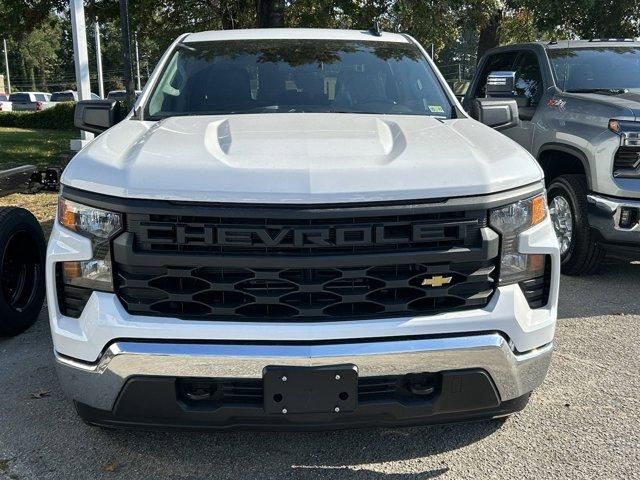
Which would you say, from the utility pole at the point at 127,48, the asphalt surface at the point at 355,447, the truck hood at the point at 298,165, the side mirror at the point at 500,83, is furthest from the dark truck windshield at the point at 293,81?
the utility pole at the point at 127,48

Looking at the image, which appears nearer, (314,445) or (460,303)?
(460,303)

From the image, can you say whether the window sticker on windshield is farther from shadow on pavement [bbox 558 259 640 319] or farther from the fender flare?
shadow on pavement [bbox 558 259 640 319]

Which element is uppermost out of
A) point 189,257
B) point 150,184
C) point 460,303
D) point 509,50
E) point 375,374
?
point 509,50

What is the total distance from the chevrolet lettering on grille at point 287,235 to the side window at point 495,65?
517 centimetres

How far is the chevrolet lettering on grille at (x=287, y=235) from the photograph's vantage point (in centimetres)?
231

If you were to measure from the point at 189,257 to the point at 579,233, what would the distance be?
13.1ft

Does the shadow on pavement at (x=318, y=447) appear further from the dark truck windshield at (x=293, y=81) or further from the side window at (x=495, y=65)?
the side window at (x=495, y=65)

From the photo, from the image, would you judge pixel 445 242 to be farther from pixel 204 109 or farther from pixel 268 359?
pixel 204 109

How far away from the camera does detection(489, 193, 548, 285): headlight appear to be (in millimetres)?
2459

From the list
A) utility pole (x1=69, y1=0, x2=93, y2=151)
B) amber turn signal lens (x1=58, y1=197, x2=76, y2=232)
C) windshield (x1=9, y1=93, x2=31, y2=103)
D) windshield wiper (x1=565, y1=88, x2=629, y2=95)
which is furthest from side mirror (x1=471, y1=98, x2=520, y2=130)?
windshield (x1=9, y1=93, x2=31, y2=103)

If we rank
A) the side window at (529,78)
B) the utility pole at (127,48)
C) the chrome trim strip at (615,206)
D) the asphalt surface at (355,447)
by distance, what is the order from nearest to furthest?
the asphalt surface at (355,447)
the chrome trim strip at (615,206)
the side window at (529,78)
the utility pole at (127,48)

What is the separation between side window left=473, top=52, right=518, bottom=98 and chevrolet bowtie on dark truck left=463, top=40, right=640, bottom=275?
5 centimetres

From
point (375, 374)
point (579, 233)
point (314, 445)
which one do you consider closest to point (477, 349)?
point (375, 374)

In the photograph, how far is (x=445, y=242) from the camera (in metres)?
2.41
